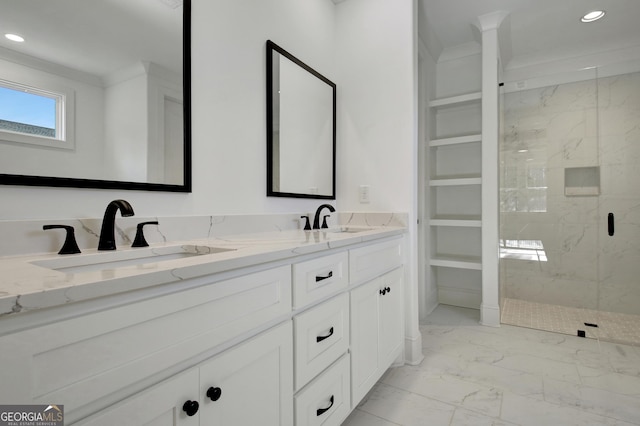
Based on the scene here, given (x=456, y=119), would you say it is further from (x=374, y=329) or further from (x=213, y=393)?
(x=213, y=393)

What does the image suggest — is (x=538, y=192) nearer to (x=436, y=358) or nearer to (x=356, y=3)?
(x=436, y=358)

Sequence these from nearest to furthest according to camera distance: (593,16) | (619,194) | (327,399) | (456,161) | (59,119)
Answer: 1. (59,119)
2. (327,399)
3. (593,16)
4. (619,194)
5. (456,161)

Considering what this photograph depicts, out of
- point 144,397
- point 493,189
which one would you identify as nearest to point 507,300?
point 493,189

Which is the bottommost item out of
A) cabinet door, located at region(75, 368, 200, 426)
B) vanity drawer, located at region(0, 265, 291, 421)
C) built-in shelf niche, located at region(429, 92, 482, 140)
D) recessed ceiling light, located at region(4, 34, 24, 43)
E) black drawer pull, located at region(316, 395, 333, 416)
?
black drawer pull, located at region(316, 395, 333, 416)

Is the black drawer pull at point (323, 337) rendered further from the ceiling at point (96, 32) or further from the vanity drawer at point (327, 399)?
the ceiling at point (96, 32)

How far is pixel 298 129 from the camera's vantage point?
199cm

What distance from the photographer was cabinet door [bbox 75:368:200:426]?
1.89 ft

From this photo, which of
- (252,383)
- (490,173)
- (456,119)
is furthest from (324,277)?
(456,119)

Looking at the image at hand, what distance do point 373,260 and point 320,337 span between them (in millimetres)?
549

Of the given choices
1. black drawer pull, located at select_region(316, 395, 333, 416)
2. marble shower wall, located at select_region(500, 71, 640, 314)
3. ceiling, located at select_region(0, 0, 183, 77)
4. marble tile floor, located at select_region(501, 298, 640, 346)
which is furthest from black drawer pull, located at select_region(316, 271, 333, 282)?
marble shower wall, located at select_region(500, 71, 640, 314)

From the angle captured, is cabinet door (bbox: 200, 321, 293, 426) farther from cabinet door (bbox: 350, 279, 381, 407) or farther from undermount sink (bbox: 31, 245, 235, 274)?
cabinet door (bbox: 350, 279, 381, 407)

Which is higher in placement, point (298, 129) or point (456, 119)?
point (456, 119)

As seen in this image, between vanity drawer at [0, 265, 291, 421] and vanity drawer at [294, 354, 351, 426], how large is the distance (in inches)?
16.1

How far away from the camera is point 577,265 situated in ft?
10.2
